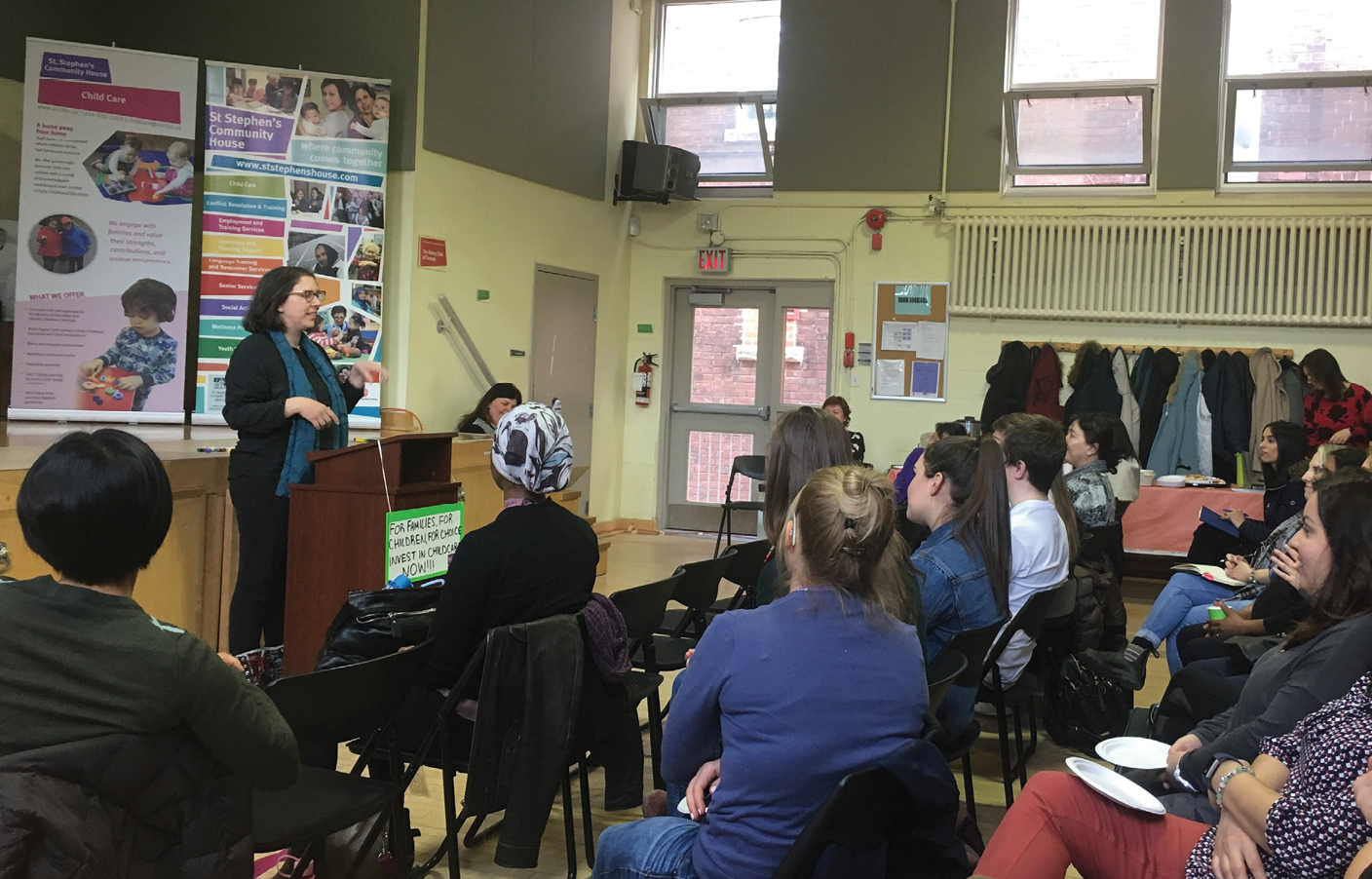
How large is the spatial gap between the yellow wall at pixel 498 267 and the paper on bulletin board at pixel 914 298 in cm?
218

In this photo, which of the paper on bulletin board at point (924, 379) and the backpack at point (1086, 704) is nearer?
the backpack at point (1086, 704)

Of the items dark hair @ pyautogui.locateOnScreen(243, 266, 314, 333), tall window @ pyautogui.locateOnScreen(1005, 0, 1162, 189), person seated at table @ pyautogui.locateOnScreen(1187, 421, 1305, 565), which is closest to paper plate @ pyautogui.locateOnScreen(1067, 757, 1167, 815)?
dark hair @ pyautogui.locateOnScreen(243, 266, 314, 333)

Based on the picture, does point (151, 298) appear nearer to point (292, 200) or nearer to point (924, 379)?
point (292, 200)

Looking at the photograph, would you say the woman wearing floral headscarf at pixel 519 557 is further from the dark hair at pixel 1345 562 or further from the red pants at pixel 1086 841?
the dark hair at pixel 1345 562

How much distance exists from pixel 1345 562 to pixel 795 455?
4.04ft

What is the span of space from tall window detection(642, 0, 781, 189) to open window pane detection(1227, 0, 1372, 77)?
3330 millimetres

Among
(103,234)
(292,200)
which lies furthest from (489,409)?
(103,234)

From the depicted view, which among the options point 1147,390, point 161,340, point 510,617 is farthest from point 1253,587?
point 161,340

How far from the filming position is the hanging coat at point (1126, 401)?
7680 millimetres

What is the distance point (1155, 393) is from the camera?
7.69 metres

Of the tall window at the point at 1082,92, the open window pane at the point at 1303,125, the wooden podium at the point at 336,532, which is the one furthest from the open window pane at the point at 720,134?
the wooden podium at the point at 336,532

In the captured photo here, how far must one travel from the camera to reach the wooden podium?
3139 mm

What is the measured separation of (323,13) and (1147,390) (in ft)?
19.1

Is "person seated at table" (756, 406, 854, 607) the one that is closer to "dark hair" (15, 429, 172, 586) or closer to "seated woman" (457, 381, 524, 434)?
"dark hair" (15, 429, 172, 586)
